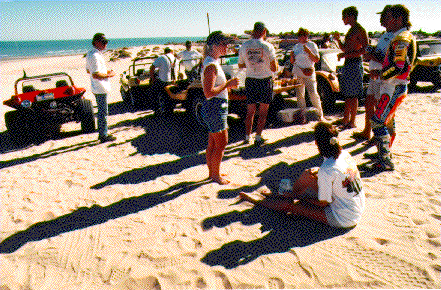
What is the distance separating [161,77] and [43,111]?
8.45 feet

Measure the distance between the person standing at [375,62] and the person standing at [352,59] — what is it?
22 cm

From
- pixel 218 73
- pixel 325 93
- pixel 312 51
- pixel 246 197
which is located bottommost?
pixel 246 197

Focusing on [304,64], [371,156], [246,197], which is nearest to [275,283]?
[246,197]

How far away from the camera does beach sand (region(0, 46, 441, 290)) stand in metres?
2.59

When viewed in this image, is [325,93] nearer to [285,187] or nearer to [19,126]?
[285,187]

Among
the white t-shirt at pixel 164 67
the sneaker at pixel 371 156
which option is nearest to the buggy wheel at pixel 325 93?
the sneaker at pixel 371 156

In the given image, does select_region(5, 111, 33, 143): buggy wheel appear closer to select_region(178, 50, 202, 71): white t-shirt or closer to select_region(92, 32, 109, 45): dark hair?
select_region(92, 32, 109, 45): dark hair

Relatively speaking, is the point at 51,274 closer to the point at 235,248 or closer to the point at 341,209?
the point at 235,248

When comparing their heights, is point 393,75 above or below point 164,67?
below

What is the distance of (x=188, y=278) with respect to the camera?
258 cm

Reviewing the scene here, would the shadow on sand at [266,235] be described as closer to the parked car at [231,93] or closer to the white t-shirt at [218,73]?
the white t-shirt at [218,73]

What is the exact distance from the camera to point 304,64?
6.25 metres

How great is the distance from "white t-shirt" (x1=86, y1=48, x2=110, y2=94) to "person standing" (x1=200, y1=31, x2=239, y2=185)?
2.60 meters

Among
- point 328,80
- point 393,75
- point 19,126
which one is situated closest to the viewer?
point 393,75
